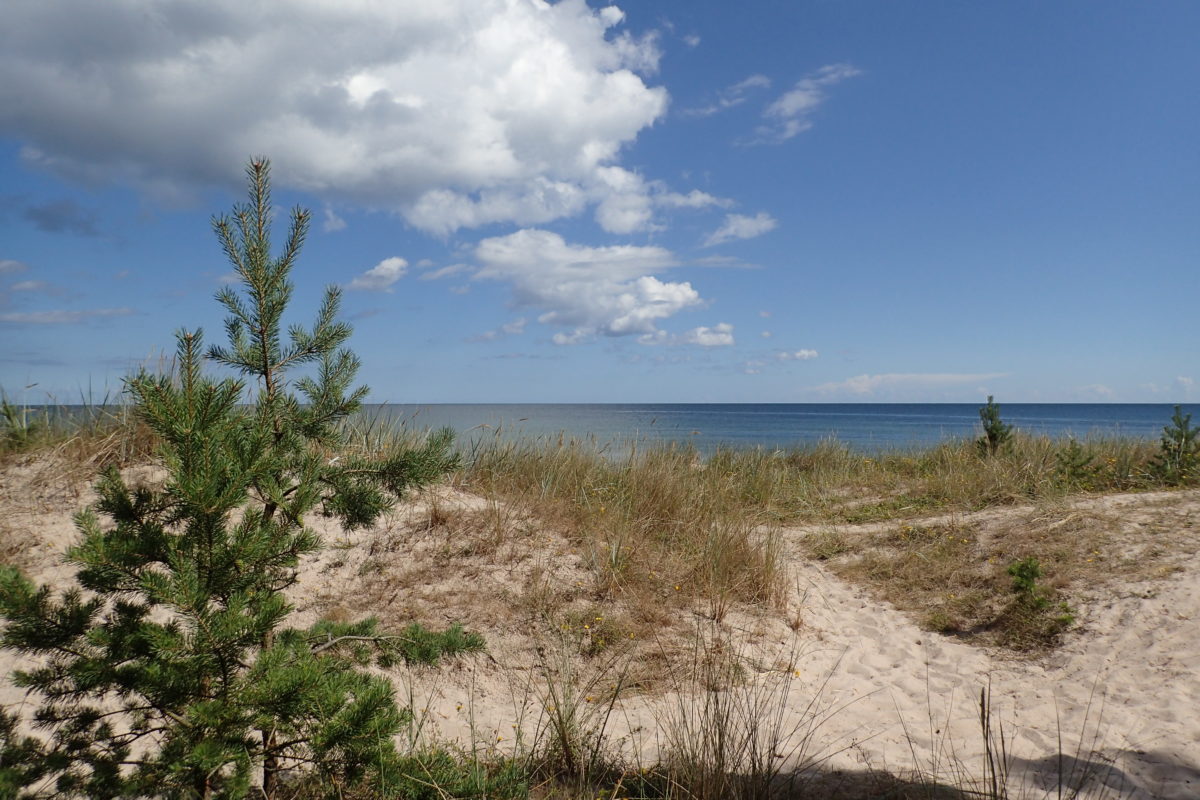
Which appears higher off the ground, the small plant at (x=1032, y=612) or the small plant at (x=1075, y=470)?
the small plant at (x=1075, y=470)

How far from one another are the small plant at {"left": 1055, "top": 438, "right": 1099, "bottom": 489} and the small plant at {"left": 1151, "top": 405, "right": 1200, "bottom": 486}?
79 centimetres

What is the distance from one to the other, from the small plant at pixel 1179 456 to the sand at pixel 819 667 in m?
2.25

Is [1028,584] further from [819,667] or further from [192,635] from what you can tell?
[192,635]

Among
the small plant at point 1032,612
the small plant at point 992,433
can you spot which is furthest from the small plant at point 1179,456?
the small plant at point 1032,612

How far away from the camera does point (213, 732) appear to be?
2.03m

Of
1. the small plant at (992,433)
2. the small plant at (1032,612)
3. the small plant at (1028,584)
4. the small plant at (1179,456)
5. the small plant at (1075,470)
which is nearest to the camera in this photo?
the small plant at (1032,612)

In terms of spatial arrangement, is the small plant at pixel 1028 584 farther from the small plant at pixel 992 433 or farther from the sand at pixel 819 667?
the small plant at pixel 992 433

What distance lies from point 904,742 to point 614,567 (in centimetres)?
280

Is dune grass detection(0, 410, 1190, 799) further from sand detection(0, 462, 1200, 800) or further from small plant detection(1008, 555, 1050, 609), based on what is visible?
sand detection(0, 462, 1200, 800)

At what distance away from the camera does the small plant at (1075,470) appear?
30.8 ft

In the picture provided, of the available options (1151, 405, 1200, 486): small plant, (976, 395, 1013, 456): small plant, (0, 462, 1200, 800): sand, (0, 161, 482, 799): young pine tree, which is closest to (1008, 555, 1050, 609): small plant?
(0, 462, 1200, 800): sand

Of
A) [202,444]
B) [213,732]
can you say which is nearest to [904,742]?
[213,732]

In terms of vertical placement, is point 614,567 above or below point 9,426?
below

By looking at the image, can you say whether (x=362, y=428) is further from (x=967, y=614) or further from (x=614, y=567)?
(x=967, y=614)
